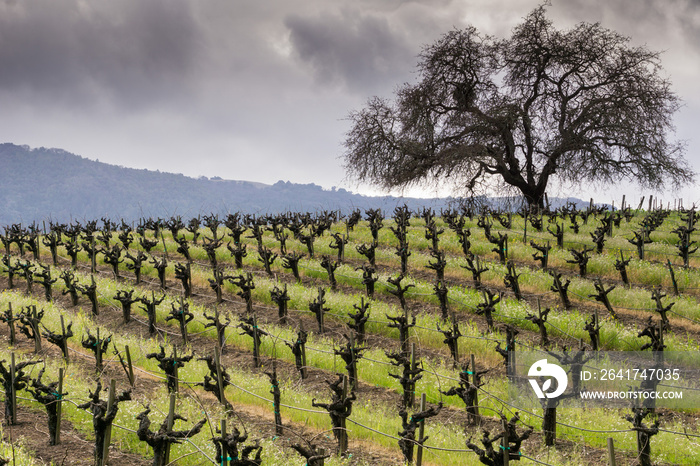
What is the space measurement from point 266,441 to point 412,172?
102 ft

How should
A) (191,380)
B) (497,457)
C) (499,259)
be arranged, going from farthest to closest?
(499,259), (191,380), (497,457)

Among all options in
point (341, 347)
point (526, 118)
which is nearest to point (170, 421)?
point (341, 347)

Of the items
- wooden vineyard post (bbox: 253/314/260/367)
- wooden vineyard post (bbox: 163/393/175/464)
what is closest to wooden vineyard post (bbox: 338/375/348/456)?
wooden vineyard post (bbox: 163/393/175/464)

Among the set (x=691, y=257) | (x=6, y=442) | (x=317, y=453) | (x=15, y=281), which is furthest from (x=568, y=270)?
(x=15, y=281)

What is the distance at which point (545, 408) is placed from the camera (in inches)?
414

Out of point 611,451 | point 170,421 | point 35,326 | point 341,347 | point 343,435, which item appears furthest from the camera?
point 35,326

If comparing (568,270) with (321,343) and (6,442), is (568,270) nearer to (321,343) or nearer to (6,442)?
(321,343)

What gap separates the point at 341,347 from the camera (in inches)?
569

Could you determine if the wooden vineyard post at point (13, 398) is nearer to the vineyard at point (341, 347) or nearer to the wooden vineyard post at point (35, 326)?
the vineyard at point (341, 347)

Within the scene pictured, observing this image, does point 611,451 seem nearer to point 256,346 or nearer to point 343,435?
point 343,435

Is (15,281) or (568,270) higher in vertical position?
(568,270)

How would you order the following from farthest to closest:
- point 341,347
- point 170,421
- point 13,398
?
point 341,347 < point 13,398 < point 170,421

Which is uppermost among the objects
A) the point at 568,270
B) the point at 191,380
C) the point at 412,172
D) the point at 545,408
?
the point at 412,172

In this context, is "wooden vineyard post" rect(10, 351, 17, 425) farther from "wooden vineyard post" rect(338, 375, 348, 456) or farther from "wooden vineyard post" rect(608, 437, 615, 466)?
"wooden vineyard post" rect(608, 437, 615, 466)
